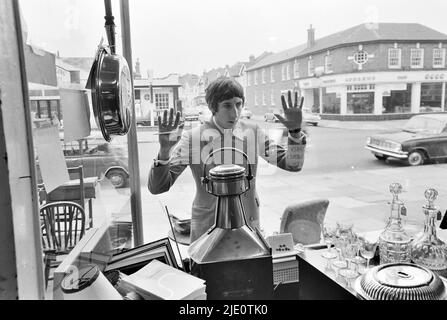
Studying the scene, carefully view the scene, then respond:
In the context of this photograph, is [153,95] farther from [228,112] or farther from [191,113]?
[228,112]

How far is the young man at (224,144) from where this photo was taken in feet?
3.76

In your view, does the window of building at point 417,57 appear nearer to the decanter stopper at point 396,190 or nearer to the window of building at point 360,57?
the window of building at point 360,57

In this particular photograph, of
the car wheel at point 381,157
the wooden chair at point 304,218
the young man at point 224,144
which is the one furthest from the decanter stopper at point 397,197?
the car wheel at point 381,157

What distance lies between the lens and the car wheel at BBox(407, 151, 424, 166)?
4.08 meters

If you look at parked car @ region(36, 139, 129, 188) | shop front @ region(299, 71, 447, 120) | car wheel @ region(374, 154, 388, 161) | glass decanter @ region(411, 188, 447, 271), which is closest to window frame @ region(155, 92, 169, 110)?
parked car @ region(36, 139, 129, 188)

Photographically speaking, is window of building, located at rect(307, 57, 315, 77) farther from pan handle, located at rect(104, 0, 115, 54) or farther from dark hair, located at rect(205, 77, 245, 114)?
pan handle, located at rect(104, 0, 115, 54)

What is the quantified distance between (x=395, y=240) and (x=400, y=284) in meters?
0.25

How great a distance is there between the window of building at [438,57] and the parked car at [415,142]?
2.90 ft

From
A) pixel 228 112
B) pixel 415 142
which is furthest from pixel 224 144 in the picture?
pixel 415 142

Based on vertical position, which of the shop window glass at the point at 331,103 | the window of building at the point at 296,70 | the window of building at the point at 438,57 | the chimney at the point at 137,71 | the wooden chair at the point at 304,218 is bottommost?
the wooden chair at the point at 304,218

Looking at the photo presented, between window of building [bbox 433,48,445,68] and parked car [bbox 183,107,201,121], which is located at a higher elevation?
window of building [bbox 433,48,445,68]

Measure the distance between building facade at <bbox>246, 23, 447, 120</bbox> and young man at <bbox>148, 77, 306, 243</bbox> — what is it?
37.2 inches

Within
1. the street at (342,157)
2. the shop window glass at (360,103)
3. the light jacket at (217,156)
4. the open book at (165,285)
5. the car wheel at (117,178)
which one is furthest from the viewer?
the street at (342,157)
